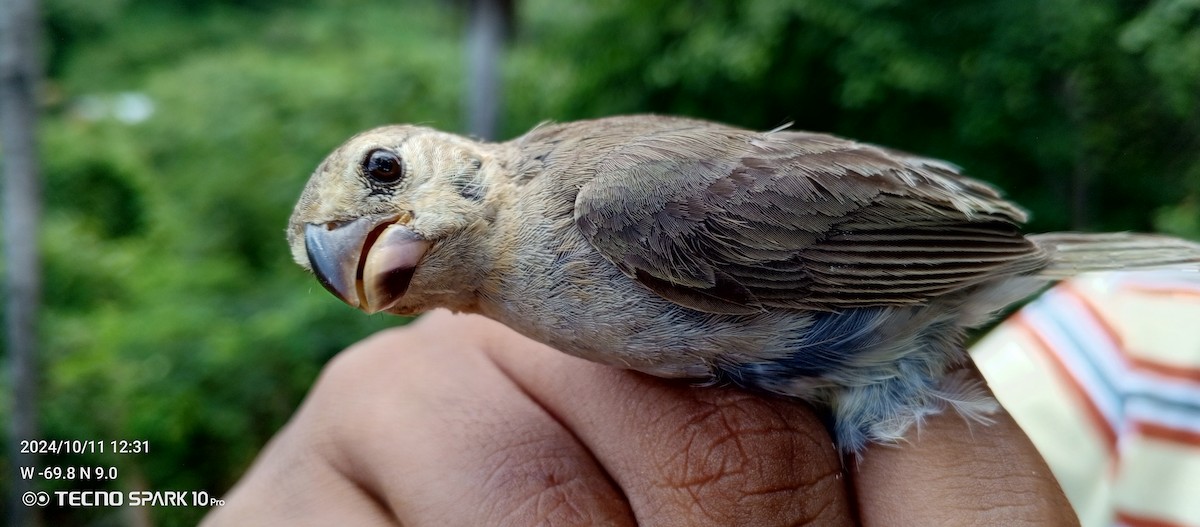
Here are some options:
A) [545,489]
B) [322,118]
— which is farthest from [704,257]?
[322,118]

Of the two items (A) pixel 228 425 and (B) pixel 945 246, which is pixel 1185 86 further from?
(A) pixel 228 425

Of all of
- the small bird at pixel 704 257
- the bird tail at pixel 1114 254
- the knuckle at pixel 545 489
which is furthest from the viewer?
the bird tail at pixel 1114 254

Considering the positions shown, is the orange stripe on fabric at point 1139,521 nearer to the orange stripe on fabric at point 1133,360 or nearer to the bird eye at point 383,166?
the orange stripe on fabric at point 1133,360

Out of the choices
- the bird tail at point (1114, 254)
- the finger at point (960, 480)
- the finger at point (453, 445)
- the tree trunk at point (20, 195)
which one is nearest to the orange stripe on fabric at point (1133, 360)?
the bird tail at point (1114, 254)

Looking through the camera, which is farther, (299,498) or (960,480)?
(299,498)

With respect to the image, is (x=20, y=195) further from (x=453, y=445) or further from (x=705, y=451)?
(x=705, y=451)

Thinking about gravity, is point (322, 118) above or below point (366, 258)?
below
